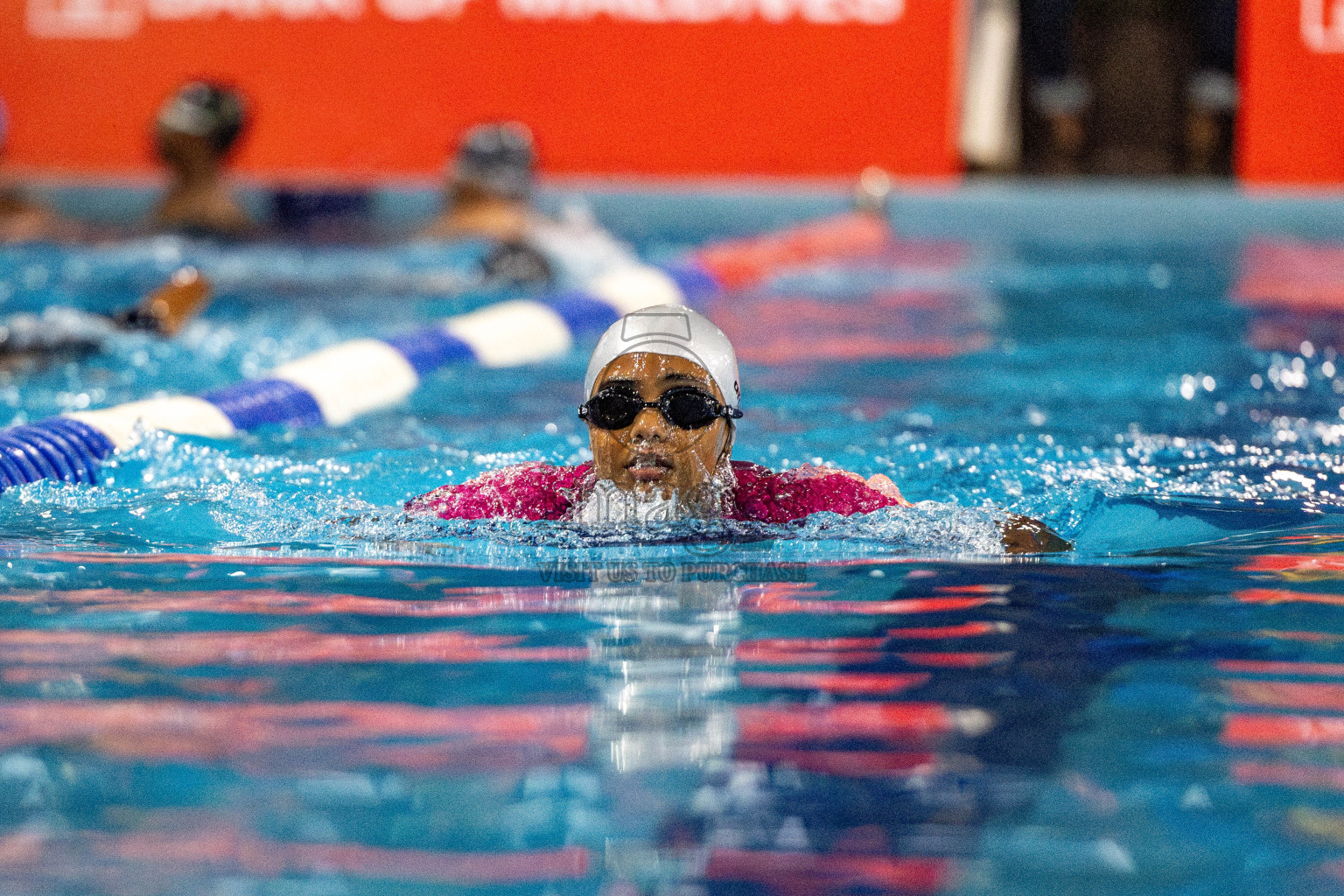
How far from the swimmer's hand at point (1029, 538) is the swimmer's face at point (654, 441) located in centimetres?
59

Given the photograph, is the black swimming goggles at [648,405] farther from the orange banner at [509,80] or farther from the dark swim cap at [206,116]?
the orange banner at [509,80]

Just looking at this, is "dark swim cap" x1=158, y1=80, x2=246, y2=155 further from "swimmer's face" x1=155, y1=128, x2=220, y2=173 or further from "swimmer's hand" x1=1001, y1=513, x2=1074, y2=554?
"swimmer's hand" x1=1001, y1=513, x2=1074, y2=554

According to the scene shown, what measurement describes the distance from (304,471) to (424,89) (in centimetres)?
664

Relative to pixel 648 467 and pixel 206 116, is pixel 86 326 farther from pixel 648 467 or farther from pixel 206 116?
pixel 206 116

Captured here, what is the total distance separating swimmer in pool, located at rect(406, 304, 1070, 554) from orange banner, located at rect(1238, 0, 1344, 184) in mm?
7087

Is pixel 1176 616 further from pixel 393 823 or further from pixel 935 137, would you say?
pixel 935 137

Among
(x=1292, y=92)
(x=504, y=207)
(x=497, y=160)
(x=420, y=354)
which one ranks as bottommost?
(x=420, y=354)

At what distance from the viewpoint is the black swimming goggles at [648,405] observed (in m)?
3.06

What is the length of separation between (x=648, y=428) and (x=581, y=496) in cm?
30

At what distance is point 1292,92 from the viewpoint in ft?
31.1

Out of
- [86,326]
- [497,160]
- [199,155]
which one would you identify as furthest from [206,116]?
[86,326]

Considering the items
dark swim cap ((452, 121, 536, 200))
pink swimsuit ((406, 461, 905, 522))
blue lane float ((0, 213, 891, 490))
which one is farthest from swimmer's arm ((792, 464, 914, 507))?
dark swim cap ((452, 121, 536, 200))

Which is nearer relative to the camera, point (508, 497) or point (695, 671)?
point (695, 671)

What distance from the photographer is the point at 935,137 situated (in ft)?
32.7
